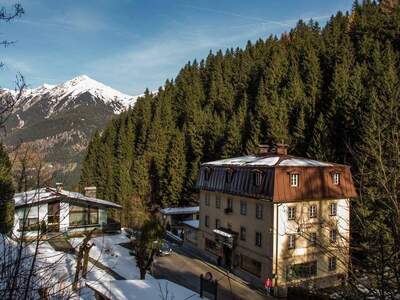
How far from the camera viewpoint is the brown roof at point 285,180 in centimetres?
2767

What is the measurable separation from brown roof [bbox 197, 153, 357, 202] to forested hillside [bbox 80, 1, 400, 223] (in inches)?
227

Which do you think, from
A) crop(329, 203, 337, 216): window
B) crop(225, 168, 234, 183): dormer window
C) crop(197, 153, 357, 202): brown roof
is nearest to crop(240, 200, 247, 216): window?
crop(197, 153, 357, 202): brown roof

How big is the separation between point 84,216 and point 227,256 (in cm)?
1550

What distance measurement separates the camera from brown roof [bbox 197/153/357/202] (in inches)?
1089

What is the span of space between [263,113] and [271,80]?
48.8 feet

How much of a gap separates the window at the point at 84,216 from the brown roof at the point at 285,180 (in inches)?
576

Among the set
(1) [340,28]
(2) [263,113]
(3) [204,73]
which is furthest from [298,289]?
(3) [204,73]

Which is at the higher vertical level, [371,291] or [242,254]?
[371,291]

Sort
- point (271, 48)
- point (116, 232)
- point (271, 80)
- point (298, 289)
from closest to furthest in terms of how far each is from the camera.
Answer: point (298, 289)
point (116, 232)
point (271, 80)
point (271, 48)

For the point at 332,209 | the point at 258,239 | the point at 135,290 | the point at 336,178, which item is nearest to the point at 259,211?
the point at 258,239

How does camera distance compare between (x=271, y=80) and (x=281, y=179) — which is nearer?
(x=281, y=179)

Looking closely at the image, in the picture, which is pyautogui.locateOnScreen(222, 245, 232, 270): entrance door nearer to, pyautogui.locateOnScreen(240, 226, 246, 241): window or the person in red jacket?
pyautogui.locateOnScreen(240, 226, 246, 241): window

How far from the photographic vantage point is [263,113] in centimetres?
5431

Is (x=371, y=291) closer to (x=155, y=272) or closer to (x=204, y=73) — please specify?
(x=155, y=272)
